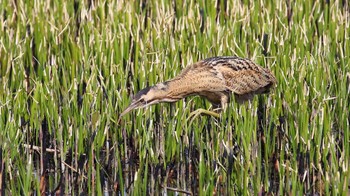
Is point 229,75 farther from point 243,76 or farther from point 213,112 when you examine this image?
point 213,112

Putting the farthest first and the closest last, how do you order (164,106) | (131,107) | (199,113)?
(164,106) < (199,113) < (131,107)

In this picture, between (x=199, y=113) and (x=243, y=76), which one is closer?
(x=199, y=113)

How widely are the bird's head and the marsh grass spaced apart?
11 cm

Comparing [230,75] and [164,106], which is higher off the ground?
[230,75]

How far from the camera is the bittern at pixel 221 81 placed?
635 cm

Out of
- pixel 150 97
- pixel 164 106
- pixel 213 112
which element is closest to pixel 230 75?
pixel 213 112

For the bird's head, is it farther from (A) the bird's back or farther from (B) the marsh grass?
(A) the bird's back

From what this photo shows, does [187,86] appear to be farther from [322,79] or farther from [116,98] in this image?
[322,79]

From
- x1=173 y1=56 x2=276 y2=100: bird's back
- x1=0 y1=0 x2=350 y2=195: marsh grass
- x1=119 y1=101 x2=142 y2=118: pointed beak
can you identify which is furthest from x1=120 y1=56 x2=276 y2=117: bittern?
x1=119 y1=101 x2=142 y2=118: pointed beak

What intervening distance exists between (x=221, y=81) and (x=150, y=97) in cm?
67

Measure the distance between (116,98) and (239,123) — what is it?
1015 millimetres

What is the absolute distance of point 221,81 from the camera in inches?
256

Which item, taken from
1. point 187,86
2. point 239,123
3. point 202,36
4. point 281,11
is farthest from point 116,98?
point 281,11

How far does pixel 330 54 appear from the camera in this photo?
23.0 feet
